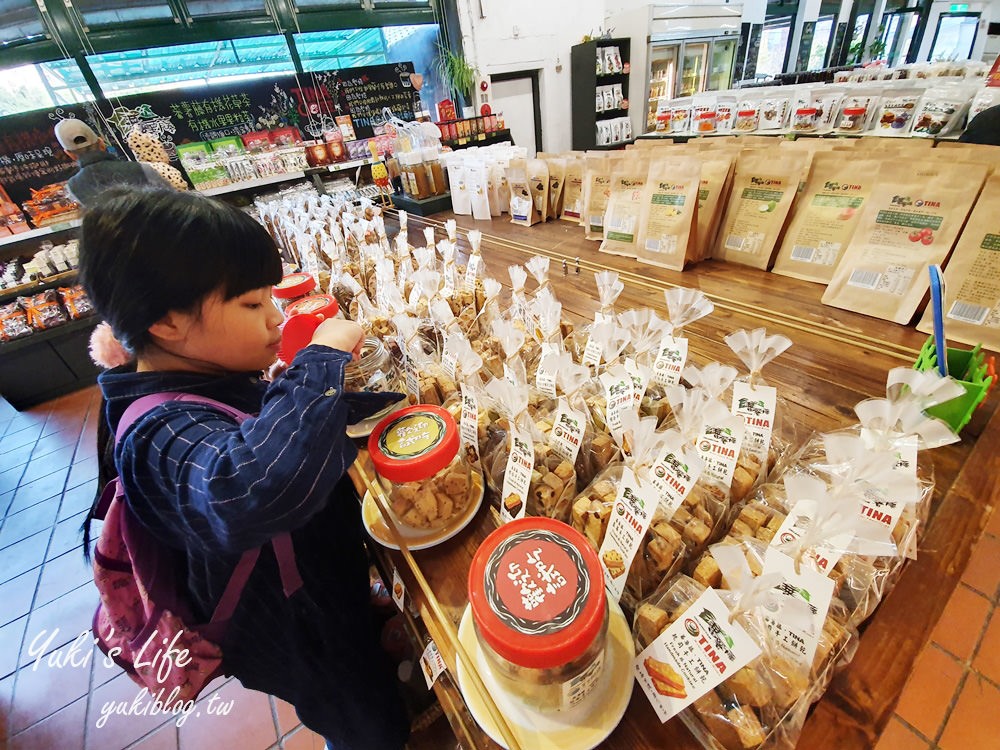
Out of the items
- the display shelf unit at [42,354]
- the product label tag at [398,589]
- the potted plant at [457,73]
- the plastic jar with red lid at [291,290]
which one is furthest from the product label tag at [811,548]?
the potted plant at [457,73]

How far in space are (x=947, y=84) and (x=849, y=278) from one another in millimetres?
2745

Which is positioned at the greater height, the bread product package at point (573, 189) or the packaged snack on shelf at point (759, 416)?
the bread product package at point (573, 189)

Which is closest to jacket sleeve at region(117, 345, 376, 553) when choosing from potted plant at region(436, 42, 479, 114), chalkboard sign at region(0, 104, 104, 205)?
chalkboard sign at region(0, 104, 104, 205)

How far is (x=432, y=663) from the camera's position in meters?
0.61

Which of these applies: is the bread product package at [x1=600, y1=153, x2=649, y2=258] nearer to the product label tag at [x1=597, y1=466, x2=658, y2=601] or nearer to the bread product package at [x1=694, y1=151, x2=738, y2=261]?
the bread product package at [x1=694, y1=151, x2=738, y2=261]

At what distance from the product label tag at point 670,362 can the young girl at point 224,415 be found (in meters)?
0.51

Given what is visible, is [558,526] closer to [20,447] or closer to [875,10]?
[20,447]

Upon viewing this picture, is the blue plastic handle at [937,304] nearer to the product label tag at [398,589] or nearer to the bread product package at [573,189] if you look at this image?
the product label tag at [398,589]

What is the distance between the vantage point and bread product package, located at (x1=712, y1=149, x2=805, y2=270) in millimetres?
1211

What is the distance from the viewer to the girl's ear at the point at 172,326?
632 mm

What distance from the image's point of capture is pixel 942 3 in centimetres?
885

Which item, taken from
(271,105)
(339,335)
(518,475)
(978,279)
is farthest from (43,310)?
(978,279)

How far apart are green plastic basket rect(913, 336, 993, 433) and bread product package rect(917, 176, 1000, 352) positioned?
0.41 ft

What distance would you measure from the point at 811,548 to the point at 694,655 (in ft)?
0.61
